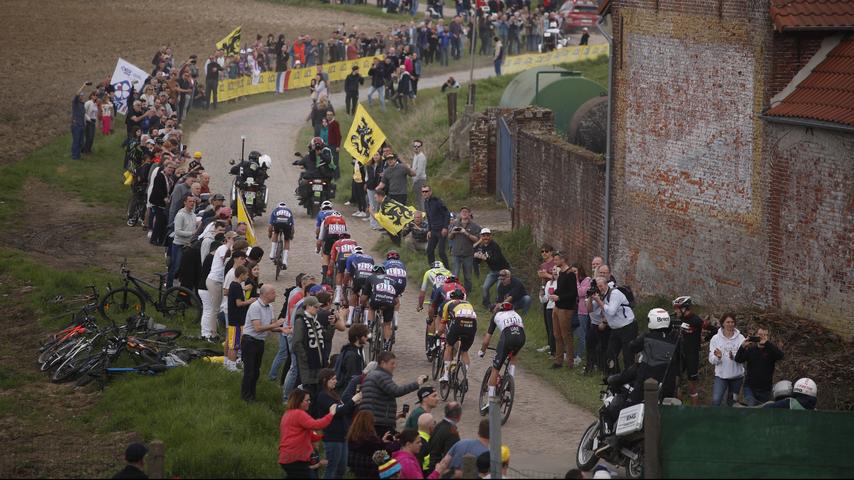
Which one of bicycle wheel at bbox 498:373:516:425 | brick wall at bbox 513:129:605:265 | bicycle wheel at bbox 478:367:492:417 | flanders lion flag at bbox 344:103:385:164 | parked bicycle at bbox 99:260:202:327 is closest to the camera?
bicycle wheel at bbox 498:373:516:425

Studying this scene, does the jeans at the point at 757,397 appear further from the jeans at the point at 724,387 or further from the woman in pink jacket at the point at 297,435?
the woman in pink jacket at the point at 297,435

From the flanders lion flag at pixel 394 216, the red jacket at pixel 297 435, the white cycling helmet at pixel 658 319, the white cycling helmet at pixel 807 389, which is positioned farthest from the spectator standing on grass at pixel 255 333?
the flanders lion flag at pixel 394 216

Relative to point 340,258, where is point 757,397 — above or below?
below

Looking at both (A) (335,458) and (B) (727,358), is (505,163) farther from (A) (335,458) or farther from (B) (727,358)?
(A) (335,458)

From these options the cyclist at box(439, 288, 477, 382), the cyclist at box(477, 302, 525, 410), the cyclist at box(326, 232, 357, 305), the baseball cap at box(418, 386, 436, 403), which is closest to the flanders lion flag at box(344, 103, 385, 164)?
the cyclist at box(326, 232, 357, 305)

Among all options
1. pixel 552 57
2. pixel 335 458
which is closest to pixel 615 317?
pixel 335 458

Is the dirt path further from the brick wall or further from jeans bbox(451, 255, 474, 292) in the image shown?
the brick wall

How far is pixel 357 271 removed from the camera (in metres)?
21.5

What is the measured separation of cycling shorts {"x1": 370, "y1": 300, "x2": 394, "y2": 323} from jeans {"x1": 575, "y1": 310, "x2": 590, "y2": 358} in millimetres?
2851

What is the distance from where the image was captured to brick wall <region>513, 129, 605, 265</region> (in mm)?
25812

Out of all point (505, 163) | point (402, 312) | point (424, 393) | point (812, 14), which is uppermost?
point (812, 14)

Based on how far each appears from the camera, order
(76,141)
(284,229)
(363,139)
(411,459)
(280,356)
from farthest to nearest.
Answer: (76,141), (363,139), (284,229), (280,356), (411,459)

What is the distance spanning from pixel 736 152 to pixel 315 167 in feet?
39.1

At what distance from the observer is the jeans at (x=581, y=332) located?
20.6 metres
